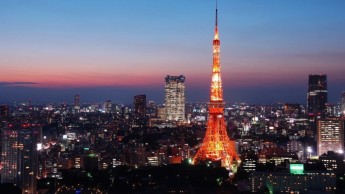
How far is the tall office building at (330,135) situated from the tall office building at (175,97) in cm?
2265

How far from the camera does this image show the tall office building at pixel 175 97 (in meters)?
53.3

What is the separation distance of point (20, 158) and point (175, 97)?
120 feet

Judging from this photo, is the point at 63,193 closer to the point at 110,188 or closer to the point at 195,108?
the point at 110,188

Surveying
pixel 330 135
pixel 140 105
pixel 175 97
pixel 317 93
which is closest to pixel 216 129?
pixel 330 135

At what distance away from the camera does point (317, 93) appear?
47719 mm

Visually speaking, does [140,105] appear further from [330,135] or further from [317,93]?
[330,135]

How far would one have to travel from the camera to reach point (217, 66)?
20406 millimetres

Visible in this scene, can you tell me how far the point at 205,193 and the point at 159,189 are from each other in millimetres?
1314

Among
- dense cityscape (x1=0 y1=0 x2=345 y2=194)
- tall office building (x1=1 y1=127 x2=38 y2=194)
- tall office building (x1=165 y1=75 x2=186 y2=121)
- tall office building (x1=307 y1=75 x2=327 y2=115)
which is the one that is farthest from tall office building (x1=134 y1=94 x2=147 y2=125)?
tall office building (x1=1 y1=127 x2=38 y2=194)

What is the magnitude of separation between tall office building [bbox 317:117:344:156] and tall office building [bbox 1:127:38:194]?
16044 mm

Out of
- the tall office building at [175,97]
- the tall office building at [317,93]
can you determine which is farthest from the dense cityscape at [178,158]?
the tall office building at [175,97]

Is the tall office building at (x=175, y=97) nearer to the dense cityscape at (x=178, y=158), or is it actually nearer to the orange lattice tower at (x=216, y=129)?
the dense cityscape at (x=178, y=158)

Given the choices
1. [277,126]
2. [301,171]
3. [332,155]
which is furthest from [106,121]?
[301,171]

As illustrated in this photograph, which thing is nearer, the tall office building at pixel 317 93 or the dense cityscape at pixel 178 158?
the dense cityscape at pixel 178 158
